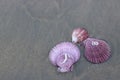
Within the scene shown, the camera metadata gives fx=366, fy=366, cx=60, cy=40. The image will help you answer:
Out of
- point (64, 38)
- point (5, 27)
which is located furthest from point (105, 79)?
point (5, 27)

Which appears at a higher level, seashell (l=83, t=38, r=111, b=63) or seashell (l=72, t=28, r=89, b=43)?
seashell (l=72, t=28, r=89, b=43)

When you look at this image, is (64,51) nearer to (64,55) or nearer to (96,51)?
(64,55)

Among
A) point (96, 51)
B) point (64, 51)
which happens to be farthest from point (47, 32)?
point (96, 51)

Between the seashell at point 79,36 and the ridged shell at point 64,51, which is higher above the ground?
the seashell at point 79,36

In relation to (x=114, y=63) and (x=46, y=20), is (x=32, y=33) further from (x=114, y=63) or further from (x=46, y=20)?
(x=114, y=63)
